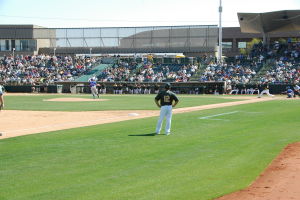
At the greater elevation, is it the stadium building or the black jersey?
the stadium building

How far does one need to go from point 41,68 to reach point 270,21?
31010 mm

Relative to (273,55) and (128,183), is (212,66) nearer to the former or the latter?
(273,55)

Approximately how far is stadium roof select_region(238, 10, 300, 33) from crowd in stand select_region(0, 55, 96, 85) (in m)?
22.1

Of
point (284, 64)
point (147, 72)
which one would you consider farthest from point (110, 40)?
point (284, 64)

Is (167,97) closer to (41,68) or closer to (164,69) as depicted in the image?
(164,69)

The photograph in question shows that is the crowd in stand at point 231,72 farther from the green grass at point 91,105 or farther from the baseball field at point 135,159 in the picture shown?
the baseball field at point 135,159

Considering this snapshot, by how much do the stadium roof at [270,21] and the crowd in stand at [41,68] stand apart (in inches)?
868

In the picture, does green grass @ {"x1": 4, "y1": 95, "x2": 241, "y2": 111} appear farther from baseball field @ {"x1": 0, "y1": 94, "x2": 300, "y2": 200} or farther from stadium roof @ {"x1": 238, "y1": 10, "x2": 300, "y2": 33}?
stadium roof @ {"x1": 238, "y1": 10, "x2": 300, "y2": 33}

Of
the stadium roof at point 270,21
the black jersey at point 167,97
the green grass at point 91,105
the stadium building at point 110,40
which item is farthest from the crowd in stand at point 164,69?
the black jersey at point 167,97

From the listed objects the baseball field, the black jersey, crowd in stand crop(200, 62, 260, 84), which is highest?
crowd in stand crop(200, 62, 260, 84)

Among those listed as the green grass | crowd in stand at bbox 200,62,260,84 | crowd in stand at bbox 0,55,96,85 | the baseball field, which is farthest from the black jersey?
crowd in stand at bbox 0,55,96,85

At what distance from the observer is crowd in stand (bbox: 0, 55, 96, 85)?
2328 inches

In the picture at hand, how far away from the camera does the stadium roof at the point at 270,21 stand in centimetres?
5062

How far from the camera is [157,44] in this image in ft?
217
